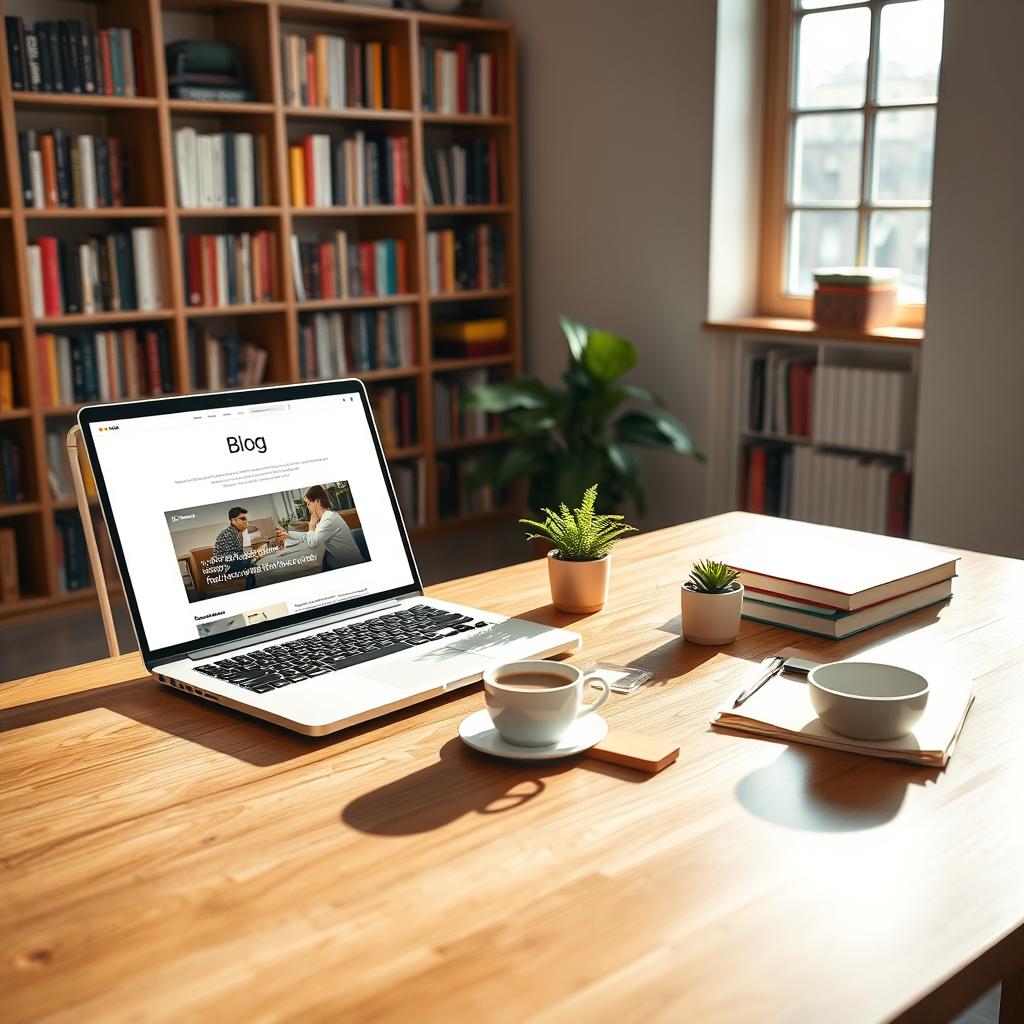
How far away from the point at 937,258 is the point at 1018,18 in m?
0.71

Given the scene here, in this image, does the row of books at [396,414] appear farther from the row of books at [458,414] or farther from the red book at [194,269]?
the red book at [194,269]

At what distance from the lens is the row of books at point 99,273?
152 inches

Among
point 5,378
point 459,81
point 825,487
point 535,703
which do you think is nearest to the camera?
point 535,703

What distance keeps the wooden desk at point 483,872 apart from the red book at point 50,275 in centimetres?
285

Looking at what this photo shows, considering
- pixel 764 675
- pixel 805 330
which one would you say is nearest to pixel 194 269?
pixel 805 330

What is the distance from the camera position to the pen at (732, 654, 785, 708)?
4.21 feet

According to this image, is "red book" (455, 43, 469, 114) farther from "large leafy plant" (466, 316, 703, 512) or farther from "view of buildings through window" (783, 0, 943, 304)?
"view of buildings through window" (783, 0, 943, 304)

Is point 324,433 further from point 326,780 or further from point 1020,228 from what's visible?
point 1020,228

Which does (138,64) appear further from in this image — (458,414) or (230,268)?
(458,414)

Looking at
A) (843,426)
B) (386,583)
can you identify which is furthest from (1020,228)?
(386,583)

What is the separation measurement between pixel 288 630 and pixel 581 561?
0.40 metres

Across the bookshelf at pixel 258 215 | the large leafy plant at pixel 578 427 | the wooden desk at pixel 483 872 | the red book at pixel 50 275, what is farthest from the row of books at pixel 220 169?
the wooden desk at pixel 483 872

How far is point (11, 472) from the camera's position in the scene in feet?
13.0

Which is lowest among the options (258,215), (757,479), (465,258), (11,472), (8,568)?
(8,568)
